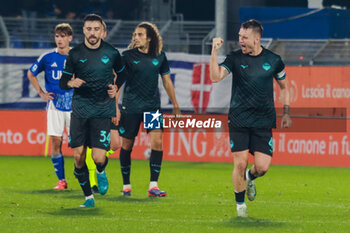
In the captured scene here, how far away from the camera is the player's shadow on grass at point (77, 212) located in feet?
31.1

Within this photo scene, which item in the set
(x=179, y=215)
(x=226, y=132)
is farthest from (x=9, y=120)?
(x=179, y=215)

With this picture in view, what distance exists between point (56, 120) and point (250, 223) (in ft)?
15.1

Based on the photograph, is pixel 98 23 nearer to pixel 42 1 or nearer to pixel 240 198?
pixel 240 198

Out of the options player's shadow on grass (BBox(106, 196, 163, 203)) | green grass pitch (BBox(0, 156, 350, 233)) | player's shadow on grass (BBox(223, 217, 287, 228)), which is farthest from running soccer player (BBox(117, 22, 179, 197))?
player's shadow on grass (BBox(223, 217, 287, 228))

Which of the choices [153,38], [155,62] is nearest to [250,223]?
[155,62]

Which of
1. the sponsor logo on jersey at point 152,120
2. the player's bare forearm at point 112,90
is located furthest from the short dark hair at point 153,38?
the player's bare forearm at point 112,90

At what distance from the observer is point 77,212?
9.64 metres

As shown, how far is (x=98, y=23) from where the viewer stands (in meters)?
9.77

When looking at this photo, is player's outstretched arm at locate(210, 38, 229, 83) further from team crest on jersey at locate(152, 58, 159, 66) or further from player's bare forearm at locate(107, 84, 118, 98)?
team crest on jersey at locate(152, 58, 159, 66)

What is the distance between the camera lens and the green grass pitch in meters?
8.66

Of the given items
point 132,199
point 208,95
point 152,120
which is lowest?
point 132,199

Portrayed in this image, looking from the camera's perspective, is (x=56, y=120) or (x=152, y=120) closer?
(x=152, y=120)

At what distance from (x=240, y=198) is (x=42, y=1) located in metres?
19.3

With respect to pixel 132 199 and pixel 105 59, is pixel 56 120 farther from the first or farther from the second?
pixel 105 59
